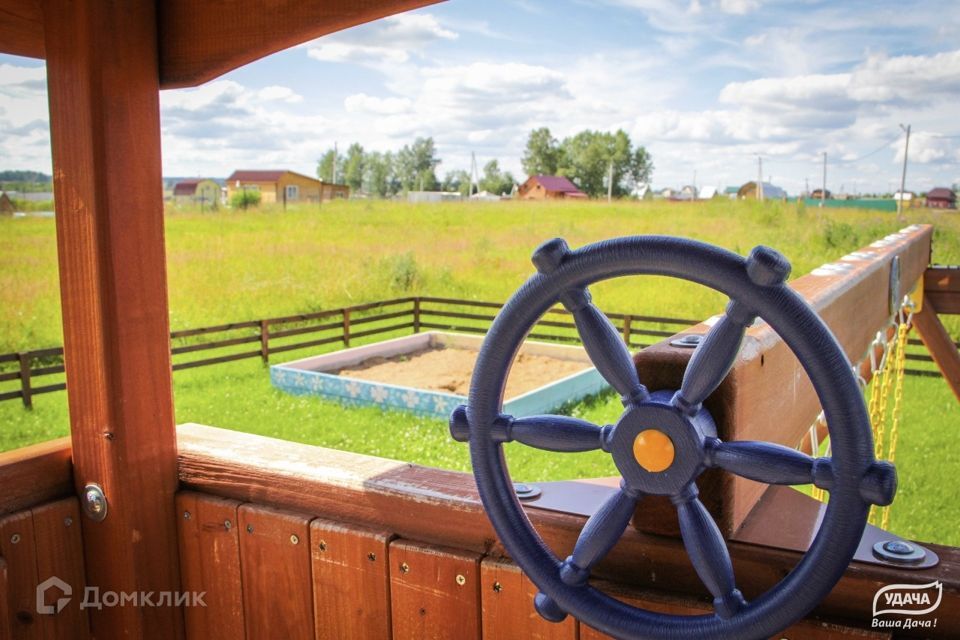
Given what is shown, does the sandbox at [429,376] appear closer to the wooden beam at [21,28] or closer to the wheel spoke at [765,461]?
the wooden beam at [21,28]

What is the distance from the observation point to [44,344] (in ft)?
41.9

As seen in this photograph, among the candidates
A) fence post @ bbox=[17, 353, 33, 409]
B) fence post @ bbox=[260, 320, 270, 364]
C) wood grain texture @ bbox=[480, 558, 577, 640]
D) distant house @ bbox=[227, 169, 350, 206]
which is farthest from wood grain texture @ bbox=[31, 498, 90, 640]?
distant house @ bbox=[227, 169, 350, 206]

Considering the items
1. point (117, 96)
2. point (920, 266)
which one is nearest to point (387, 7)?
point (117, 96)

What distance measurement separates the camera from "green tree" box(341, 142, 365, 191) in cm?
2077

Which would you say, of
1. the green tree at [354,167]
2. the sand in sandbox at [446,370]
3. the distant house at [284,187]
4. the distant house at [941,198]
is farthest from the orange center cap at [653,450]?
the green tree at [354,167]

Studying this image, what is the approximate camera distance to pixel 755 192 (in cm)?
1856

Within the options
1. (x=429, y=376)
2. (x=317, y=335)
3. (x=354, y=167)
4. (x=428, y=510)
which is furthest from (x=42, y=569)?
(x=354, y=167)

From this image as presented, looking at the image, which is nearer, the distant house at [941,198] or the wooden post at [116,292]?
the wooden post at [116,292]

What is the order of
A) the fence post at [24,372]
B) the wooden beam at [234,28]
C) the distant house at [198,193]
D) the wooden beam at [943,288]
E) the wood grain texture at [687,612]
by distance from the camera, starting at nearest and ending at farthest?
the wood grain texture at [687,612]
the wooden beam at [234,28]
the wooden beam at [943,288]
the fence post at [24,372]
the distant house at [198,193]

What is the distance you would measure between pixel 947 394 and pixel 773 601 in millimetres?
11730

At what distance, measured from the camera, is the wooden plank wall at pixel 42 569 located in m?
0.81

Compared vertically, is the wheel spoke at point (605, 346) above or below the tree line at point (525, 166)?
below

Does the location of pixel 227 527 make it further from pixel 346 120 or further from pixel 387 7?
pixel 346 120

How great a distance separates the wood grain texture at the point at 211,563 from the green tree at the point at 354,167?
19751mm
